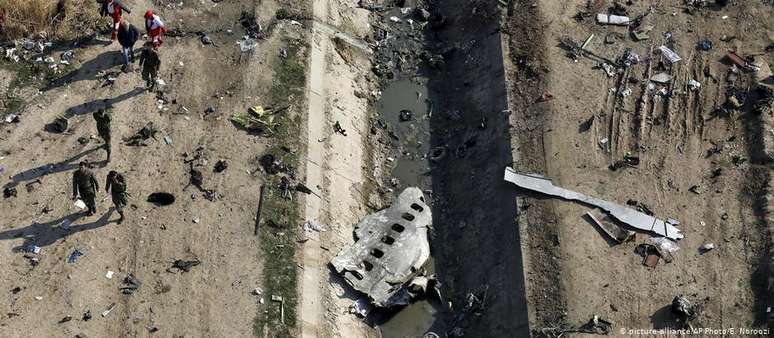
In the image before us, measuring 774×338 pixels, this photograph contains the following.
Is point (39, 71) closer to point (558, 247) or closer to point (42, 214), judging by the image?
point (42, 214)

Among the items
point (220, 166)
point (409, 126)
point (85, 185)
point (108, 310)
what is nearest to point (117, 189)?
point (85, 185)

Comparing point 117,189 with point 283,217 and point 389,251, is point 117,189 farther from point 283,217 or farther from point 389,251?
point 389,251

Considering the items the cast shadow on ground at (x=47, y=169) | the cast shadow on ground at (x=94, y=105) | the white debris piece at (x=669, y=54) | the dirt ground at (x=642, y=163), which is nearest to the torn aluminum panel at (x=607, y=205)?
the dirt ground at (x=642, y=163)

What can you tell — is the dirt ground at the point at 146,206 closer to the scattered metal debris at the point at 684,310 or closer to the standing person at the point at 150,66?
the standing person at the point at 150,66

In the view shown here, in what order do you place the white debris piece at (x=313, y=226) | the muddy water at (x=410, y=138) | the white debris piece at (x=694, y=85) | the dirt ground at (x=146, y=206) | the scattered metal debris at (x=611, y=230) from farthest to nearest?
the white debris piece at (x=694, y=85)
the muddy water at (x=410, y=138)
the white debris piece at (x=313, y=226)
the scattered metal debris at (x=611, y=230)
the dirt ground at (x=146, y=206)

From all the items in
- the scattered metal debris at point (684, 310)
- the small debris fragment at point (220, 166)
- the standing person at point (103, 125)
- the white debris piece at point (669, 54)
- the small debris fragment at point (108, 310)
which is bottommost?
the scattered metal debris at point (684, 310)
